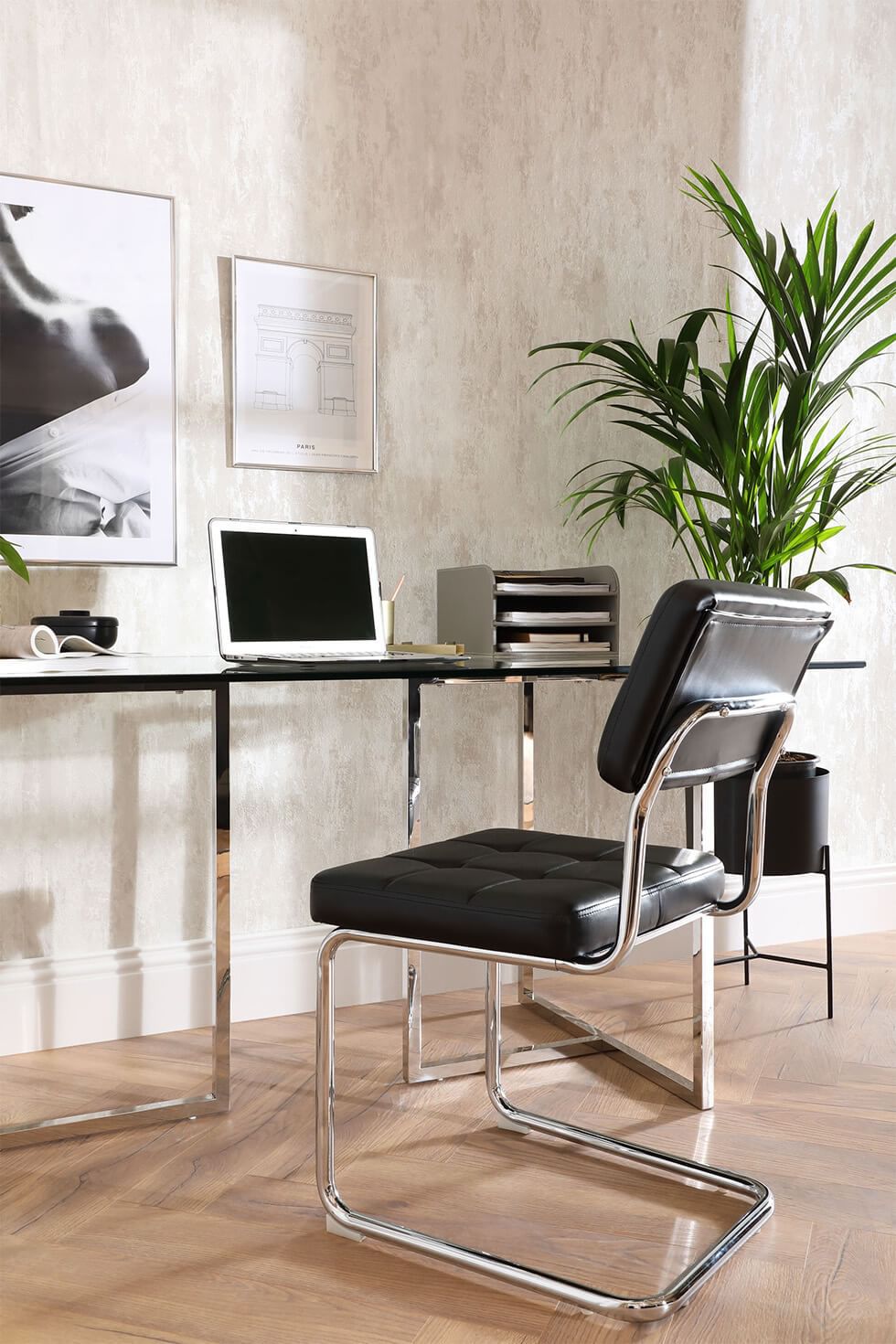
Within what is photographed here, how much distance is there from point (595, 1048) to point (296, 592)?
3.56 ft

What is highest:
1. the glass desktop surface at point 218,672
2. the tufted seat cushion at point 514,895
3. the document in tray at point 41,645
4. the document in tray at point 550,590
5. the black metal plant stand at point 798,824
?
the document in tray at point 550,590

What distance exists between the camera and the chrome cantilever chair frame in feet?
4.85

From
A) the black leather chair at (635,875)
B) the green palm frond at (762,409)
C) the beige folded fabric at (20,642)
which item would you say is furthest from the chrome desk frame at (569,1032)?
the beige folded fabric at (20,642)

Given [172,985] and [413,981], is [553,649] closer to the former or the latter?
[413,981]

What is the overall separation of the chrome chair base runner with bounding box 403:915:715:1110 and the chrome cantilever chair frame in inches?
10.3

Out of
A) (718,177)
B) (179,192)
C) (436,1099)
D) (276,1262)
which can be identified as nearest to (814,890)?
(436,1099)

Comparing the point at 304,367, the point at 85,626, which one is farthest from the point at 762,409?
the point at 85,626

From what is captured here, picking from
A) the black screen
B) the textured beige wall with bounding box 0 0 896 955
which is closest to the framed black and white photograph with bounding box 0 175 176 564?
the textured beige wall with bounding box 0 0 896 955

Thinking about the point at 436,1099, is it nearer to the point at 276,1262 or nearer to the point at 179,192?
the point at 276,1262

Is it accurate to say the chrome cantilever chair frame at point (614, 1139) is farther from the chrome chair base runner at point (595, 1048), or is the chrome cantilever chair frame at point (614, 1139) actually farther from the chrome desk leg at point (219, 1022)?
the chrome desk leg at point (219, 1022)

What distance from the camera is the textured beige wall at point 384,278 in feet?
8.21

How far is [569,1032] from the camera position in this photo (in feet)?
8.38

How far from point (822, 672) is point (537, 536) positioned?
3.13 ft

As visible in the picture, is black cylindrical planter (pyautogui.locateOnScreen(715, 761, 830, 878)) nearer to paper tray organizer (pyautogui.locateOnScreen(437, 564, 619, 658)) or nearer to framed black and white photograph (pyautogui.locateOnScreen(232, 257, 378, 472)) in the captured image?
paper tray organizer (pyautogui.locateOnScreen(437, 564, 619, 658))
